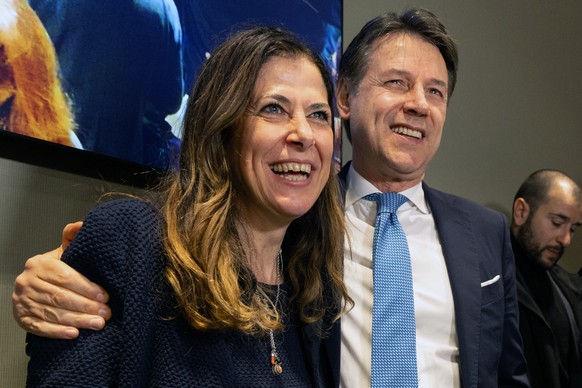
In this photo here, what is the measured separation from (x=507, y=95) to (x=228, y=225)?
273 centimetres

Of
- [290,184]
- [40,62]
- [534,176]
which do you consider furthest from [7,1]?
[534,176]

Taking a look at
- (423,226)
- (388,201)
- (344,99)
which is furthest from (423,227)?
(344,99)

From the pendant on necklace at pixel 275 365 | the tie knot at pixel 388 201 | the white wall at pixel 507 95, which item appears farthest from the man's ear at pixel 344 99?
the pendant on necklace at pixel 275 365

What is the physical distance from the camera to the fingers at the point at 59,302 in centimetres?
Result: 133

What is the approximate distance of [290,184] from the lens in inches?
62.4

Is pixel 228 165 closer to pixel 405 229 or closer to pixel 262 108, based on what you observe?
pixel 262 108

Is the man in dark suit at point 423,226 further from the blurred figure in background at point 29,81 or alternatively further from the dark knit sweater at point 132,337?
the blurred figure in background at point 29,81

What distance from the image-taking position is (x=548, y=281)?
3.44m

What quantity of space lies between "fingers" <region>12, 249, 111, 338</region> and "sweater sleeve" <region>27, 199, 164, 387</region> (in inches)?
0.7

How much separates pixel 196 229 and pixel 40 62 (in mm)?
735

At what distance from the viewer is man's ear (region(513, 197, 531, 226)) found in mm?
3582

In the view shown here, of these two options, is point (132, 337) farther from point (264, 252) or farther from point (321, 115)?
point (321, 115)

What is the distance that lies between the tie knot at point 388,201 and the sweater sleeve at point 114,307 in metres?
0.80

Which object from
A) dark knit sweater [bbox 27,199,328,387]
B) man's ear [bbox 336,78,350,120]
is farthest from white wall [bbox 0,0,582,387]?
dark knit sweater [bbox 27,199,328,387]
